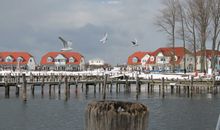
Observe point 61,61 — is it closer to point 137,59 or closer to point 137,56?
point 137,59

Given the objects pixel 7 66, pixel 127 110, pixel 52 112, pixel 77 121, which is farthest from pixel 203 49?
pixel 7 66

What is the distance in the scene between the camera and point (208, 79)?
57000 millimetres

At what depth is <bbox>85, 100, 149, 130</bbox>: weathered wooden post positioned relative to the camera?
378cm

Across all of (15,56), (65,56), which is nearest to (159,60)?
(65,56)

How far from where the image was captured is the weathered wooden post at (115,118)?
3.78 m

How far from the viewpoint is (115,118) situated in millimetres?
3781

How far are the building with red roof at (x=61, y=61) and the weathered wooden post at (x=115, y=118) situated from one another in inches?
5046

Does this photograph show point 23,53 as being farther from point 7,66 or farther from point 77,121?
point 77,121

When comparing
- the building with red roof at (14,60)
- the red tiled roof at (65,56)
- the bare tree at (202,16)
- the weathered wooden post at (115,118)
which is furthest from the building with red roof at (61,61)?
the weathered wooden post at (115,118)

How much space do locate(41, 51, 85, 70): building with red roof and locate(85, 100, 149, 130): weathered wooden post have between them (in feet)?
420

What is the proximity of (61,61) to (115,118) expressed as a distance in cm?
13014

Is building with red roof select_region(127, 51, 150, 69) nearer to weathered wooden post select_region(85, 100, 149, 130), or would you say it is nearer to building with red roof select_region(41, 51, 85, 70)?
building with red roof select_region(41, 51, 85, 70)

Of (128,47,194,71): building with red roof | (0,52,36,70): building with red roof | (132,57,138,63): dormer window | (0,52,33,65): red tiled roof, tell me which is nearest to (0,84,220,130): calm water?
(128,47,194,71): building with red roof

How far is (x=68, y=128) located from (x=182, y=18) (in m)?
44.8
